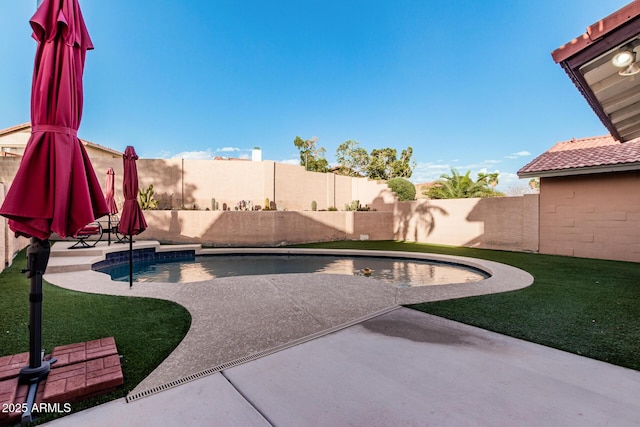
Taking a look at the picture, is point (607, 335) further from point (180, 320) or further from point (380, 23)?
point (380, 23)

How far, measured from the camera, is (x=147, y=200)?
15.4m

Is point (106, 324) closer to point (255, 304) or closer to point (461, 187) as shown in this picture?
point (255, 304)

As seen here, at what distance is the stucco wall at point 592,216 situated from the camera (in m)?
9.53

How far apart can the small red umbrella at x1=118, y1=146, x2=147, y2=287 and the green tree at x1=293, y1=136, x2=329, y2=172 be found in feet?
80.3

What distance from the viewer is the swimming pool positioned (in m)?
8.23

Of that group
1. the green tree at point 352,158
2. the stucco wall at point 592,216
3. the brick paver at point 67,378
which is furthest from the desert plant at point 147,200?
the green tree at point 352,158

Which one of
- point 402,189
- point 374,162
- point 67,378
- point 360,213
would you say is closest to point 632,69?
point 67,378

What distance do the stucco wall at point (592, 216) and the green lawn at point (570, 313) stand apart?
325 cm

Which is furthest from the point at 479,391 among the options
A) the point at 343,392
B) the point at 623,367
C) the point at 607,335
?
the point at 607,335

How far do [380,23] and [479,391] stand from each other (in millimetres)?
23885

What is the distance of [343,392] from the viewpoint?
240cm

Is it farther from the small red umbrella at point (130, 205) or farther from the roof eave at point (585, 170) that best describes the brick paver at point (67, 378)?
the roof eave at point (585, 170)

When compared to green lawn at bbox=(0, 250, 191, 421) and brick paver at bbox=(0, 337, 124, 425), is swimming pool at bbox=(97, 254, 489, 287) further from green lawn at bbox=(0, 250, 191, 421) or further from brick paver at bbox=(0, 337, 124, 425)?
brick paver at bbox=(0, 337, 124, 425)

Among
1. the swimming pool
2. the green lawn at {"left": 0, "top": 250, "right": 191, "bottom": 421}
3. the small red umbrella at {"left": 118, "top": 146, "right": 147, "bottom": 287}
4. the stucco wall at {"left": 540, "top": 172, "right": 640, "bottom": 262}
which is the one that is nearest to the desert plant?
the swimming pool
